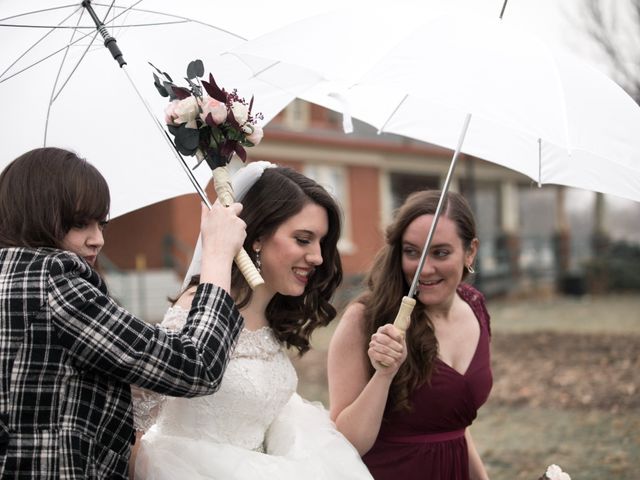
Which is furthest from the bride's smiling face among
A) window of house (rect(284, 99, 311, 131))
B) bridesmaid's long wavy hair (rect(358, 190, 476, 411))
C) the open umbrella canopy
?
window of house (rect(284, 99, 311, 131))

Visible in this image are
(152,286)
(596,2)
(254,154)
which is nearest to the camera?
(596,2)

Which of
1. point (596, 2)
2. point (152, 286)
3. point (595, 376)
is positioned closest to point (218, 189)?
point (595, 376)

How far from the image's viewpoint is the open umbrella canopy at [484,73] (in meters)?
2.66

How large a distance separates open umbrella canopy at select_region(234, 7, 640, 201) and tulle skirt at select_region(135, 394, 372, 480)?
127cm

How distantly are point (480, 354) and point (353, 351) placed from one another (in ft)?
2.18

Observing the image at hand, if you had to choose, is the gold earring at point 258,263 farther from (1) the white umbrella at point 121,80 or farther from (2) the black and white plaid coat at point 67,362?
(2) the black and white plaid coat at point 67,362

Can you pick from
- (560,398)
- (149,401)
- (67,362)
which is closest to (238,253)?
(149,401)

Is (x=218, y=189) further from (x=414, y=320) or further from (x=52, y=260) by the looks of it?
(x=414, y=320)

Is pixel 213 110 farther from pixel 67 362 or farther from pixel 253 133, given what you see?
pixel 67 362

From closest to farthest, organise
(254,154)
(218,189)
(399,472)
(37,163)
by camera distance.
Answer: (37,163), (218,189), (399,472), (254,154)

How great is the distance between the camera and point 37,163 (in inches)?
94.8

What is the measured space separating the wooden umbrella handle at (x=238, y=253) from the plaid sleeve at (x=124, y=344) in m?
0.33

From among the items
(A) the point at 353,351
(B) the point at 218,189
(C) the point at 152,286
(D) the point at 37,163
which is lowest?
(C) the point at 152,286

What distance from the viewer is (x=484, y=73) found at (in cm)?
273
